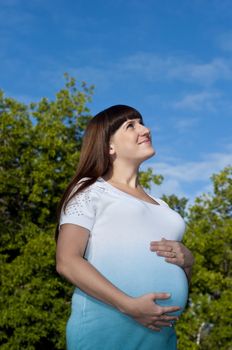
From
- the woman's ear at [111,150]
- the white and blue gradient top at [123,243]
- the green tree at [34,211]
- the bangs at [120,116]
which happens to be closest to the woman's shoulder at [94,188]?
the white and blue gradient top at [123,243]

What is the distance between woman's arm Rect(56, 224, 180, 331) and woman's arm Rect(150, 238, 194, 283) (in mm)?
211

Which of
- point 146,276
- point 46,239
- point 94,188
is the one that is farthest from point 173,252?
point 46,239

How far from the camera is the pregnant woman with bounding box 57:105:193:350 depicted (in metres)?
2.36

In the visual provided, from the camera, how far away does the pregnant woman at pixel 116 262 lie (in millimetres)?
2361

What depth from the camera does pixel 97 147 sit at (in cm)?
276

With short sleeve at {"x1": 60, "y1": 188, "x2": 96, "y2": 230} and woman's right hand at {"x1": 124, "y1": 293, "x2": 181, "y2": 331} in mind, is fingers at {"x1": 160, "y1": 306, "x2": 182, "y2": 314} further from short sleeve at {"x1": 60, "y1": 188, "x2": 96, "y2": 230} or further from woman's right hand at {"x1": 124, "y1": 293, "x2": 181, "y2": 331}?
short sleeve at {"x1": 60, "y1": 188, "x2": 96, "y2": 230}

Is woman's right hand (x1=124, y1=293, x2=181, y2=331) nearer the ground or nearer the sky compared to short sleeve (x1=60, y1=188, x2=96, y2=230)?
nearer the ground

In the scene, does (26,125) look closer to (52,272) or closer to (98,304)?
(52,272)

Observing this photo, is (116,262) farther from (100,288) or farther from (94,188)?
(94,188)

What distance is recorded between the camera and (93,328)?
2400 millimetres

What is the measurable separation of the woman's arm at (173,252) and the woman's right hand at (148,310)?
0.72 feet

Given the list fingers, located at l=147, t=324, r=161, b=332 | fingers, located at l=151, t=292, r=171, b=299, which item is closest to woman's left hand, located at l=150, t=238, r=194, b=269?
fingers, located at l=151, t=292, r=171, b=299

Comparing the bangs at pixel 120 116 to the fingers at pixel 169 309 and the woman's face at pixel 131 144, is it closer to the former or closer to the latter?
the woman's face at pixel 131 144

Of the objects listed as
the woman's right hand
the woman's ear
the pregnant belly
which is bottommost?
the woman's right hand
